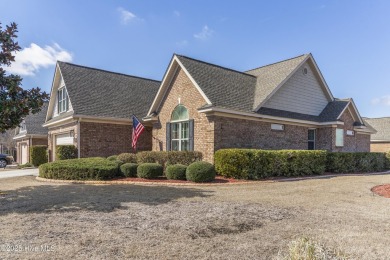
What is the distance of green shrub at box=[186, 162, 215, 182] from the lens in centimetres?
1220

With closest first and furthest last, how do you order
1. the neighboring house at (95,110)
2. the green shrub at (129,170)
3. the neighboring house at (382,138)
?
1. the green shrub at (129,170)
2. the neighboring house at (95,110)
3. the neighboring house at (382,138)

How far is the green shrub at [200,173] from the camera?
12195 millimetres

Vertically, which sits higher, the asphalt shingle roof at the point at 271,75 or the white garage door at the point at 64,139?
the asphalt shingle roof at the point at 271,75

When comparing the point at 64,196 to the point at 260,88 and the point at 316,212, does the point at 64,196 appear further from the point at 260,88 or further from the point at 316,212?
the point at 260,88

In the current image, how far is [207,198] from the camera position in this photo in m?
8.71

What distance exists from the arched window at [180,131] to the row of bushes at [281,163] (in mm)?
2798

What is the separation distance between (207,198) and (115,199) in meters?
2.70

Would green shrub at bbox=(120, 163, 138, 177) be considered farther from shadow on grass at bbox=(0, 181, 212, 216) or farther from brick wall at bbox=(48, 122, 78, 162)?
brick wall at bbox=(48, 122, 78, 162)

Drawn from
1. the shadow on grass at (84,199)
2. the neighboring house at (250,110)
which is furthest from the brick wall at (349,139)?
the shadow on grass at (84,199)

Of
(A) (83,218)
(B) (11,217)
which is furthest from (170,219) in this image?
(B) (11,217)

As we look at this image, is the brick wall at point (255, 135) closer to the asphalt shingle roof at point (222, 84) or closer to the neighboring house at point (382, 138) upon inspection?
the asphalt shingle roof at point (222, 84)

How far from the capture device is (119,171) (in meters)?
14.2

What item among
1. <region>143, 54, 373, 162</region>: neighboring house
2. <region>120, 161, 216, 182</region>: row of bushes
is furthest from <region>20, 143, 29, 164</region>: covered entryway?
<region>120, 161, 216, 182</region>: row of bushes

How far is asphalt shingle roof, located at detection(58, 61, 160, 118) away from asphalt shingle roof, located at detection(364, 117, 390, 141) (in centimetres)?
2957
